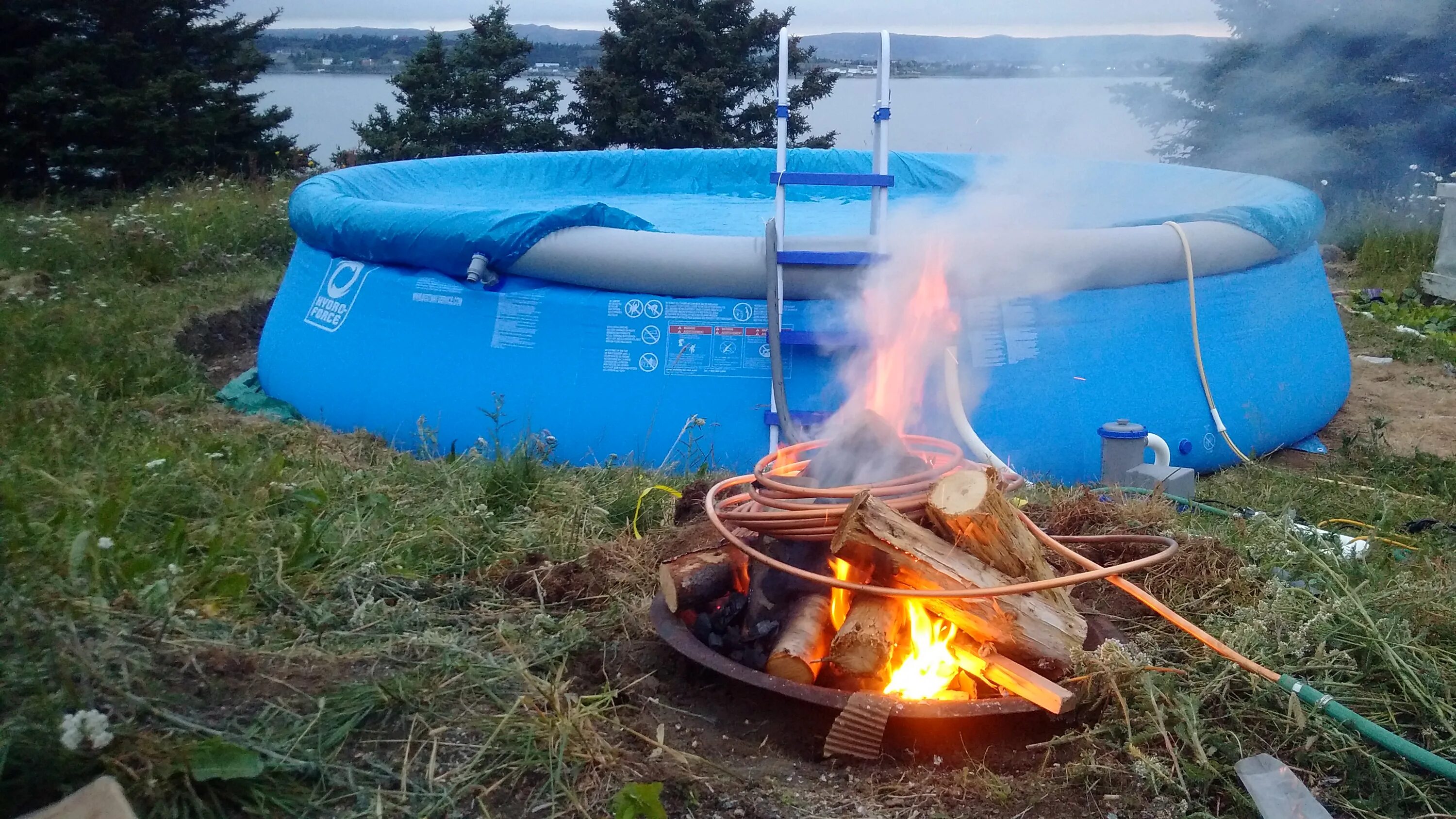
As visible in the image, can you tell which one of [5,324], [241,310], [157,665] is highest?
[157,665]

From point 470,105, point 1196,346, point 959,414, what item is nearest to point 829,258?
point 959,414

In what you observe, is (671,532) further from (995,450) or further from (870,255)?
(995,450)

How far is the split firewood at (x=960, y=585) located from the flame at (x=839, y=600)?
156mm

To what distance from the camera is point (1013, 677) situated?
90.4 inches

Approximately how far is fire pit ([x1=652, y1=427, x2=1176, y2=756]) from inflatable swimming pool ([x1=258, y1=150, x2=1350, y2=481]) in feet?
6.56

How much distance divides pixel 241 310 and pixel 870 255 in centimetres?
515

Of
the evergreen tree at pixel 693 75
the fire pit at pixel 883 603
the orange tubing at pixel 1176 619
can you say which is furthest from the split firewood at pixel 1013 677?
the evergreen tree at pixel 693 75

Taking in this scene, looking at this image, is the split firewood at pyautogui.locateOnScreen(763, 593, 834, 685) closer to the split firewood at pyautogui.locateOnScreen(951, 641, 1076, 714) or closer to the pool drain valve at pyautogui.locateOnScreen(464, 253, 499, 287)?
the split firewood at pyautogui.locateOnScreen(951, 641, 1076, 714)

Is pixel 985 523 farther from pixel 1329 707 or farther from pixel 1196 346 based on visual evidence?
pixel 1196 346

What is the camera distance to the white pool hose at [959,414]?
4.48 meters

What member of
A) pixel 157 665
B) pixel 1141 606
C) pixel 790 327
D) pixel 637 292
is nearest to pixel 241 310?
pixel 637 292

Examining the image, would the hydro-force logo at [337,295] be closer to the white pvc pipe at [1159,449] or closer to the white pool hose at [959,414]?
the white pool hose at [959,414]

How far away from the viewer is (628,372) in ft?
16.2

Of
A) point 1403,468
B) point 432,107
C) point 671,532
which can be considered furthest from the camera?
point 432,107
